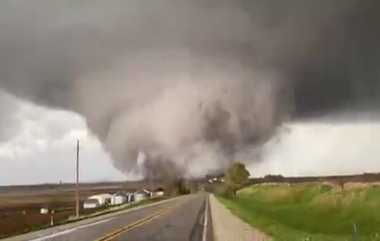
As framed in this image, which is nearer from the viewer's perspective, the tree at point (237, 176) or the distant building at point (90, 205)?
the distant building at point (90, 205)

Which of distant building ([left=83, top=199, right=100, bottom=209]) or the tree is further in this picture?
the tree

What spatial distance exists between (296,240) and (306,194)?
74.8m

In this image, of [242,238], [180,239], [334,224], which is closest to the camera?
[242,238]

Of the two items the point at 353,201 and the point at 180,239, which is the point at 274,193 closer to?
the point at 353,201

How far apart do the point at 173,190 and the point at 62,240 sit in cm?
16448

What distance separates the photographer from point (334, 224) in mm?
52531

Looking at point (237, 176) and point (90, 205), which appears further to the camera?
point (237, 176)

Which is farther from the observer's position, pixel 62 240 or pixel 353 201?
pixel 353 201

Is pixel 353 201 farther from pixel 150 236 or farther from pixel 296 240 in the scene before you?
pixel 296 240

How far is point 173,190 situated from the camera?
199000mm

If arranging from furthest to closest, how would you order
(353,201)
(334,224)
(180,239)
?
(353,201) < (334,224) < (180,239)

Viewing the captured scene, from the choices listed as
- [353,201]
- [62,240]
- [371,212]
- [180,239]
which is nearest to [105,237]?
[62,240]

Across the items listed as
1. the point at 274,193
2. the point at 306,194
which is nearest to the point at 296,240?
the point at 306,194

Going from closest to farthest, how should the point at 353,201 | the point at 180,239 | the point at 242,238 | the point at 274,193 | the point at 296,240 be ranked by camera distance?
the point at 242,238, the point at 296,240, the point at 180,239, the point at 353,201, the point at 274,193
